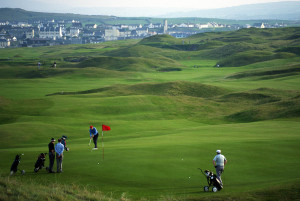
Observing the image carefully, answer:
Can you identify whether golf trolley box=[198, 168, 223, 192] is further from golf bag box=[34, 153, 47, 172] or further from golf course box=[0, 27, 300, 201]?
golf bag box=[34, 153, 47, 172]

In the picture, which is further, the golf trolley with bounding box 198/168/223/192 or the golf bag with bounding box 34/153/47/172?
the golf bag with bounding box 34/153/47/172

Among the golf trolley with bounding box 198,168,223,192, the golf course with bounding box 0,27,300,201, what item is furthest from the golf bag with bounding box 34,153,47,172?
the golf trolley with bounding box 198,168,223,192

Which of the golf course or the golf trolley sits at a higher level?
the golf trolley

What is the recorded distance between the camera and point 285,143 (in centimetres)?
2603

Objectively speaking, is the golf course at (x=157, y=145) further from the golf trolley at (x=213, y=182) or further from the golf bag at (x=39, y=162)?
the golf bag at (x=39, y=162)

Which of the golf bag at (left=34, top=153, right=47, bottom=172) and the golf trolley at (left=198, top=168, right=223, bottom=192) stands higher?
the golf trolley at (left=198, top=168, right=223, bottom=192)

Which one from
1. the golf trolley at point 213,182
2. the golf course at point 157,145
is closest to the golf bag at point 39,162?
the golf course at point 157,145

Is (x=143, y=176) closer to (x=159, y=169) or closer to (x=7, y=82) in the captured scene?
(x=159, y=169)

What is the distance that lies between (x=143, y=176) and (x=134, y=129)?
22.2 metres

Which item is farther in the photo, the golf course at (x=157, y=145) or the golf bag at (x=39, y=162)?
the golf bag at (x=39, y=162)

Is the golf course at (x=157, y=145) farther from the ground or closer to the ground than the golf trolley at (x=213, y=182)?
closer to the ground

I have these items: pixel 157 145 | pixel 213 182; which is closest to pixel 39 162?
pixel 157 145

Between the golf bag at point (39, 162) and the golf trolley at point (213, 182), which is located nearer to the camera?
the golf trolley at point (213, 182)

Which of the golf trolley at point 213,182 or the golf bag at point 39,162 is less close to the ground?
the golf trolley at point 213,182
